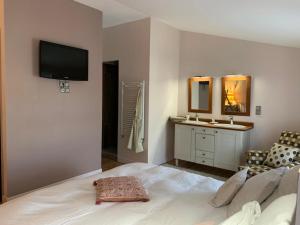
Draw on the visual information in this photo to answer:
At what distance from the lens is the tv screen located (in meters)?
3.20

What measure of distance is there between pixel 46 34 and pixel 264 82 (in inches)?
136

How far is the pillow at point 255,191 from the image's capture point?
1639 millimetres

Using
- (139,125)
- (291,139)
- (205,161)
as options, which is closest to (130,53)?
(139,125)

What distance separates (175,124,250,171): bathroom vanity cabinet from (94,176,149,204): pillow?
2405 millimetres

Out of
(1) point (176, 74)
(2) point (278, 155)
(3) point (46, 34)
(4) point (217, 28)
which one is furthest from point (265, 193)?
(1) point (176, 74)

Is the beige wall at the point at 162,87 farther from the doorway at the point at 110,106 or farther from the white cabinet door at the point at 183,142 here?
the doorway at the point at 110,106

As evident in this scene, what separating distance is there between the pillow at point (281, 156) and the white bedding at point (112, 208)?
57.1 inches

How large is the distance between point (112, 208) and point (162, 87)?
3254 millimetres

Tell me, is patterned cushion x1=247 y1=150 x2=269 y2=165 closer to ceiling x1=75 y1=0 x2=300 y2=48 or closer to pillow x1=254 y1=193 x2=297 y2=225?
ceiling x1=75 y1=0 x2=300 y2=48

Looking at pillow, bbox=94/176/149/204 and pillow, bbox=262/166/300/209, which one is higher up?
pillow, bbox=262/166/300/209

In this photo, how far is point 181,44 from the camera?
5121 mm

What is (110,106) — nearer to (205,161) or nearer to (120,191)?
(205,161)

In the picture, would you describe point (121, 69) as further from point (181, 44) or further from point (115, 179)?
point (115, 179)

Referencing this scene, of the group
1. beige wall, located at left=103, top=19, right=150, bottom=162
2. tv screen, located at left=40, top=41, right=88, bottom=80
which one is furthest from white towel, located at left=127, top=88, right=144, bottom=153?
tv screen, located at left=40, top=41, right=88, bottom=80
